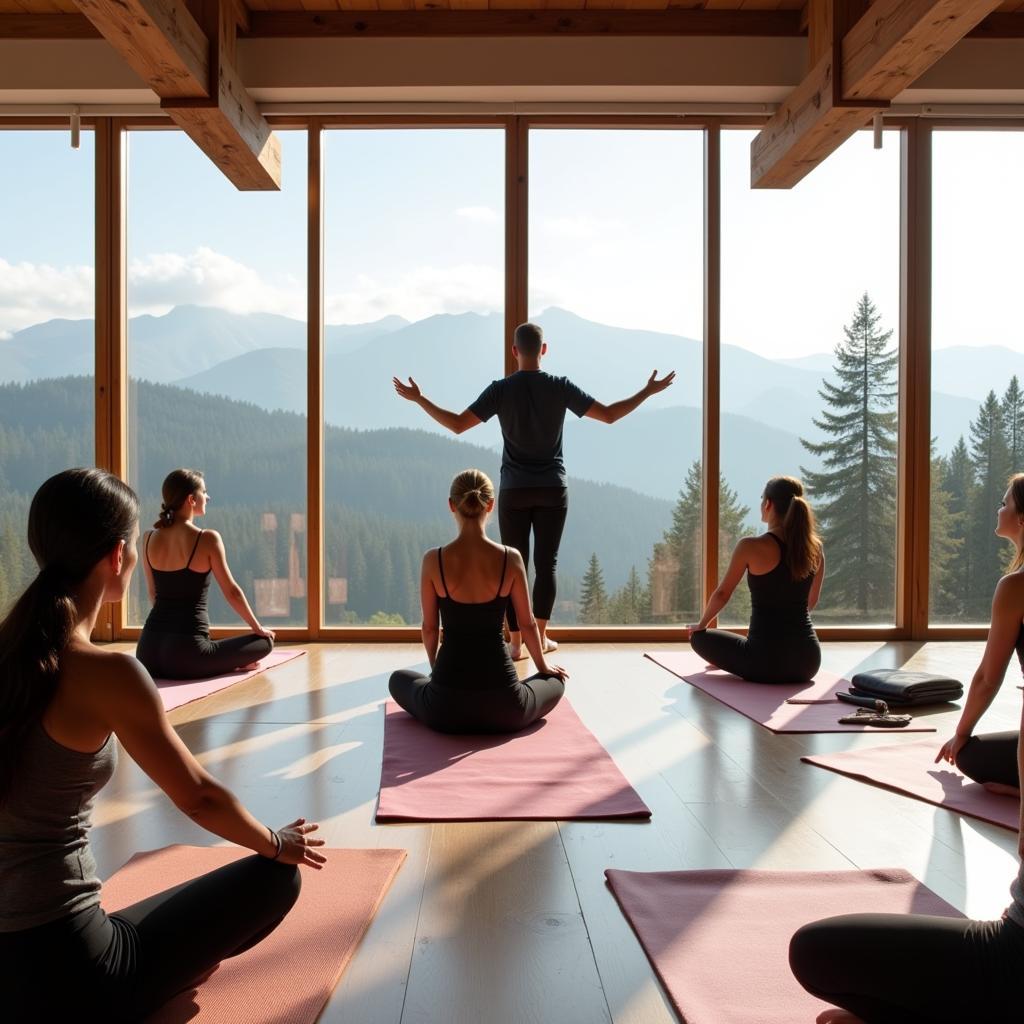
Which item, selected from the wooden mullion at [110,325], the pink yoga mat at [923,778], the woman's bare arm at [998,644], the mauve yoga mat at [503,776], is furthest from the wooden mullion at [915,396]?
the wooden mullion at [110,325]

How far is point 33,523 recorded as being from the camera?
56.0 inches

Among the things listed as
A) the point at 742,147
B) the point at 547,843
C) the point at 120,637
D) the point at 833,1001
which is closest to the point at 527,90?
the point at 742,147

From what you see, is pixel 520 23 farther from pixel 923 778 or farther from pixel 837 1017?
pixel 837 1017

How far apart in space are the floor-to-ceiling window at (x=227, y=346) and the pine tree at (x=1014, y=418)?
4325 millimetres

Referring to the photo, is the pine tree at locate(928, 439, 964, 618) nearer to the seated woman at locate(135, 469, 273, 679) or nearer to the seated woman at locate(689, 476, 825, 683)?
the seated woman at locate(689, 476, 825, 683)

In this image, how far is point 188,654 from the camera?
14.9 feet

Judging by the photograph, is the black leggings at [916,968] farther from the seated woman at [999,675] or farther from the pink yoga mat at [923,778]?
the pink yoga mat at [923,778]

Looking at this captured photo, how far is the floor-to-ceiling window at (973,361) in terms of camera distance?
6.20 meters

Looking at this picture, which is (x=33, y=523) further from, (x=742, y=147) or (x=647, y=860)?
(x=742, y=147)

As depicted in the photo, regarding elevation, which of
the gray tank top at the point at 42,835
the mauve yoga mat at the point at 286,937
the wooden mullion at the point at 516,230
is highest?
the wooden mullion at the point at 516,230

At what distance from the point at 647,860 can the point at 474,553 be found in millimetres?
1403

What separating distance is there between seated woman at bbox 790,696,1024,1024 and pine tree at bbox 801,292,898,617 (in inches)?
194

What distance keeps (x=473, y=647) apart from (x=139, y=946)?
1.98 metres

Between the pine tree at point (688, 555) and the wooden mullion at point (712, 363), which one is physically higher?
the wooden mullion at point (712, 363)
